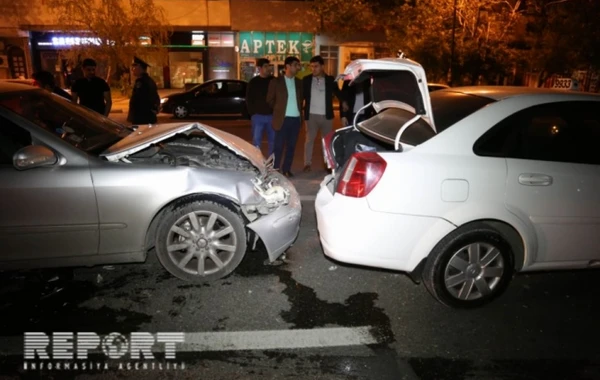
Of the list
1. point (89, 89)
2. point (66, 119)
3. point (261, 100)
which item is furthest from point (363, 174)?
point (89, 89)

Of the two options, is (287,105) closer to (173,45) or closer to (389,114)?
(389,114)

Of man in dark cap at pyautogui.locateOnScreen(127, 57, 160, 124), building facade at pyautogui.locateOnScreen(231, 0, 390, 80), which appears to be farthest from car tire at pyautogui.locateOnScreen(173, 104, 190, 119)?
man in dark cap at pyautogui.locateOnScreen(127, 57, 160, 124)

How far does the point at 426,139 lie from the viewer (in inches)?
136

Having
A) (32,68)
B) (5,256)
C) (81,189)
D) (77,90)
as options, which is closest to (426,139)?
(81,189)

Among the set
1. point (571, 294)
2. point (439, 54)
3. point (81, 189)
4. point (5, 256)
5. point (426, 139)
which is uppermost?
point (439, 54)

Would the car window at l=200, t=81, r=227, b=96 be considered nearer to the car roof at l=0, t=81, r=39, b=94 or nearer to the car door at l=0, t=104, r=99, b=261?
the car roof at l=0, t=81, r=39, b=94

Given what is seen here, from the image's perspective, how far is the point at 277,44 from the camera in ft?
76.4

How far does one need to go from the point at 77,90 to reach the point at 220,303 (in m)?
5.60

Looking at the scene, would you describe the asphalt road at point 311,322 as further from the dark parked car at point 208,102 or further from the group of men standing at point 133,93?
the dark parked car at point 208,102

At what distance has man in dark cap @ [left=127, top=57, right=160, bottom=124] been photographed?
24.0 feet

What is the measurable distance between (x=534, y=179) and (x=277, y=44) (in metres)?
21.2

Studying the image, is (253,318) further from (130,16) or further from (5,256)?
(130,16)

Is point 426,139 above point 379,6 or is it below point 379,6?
below

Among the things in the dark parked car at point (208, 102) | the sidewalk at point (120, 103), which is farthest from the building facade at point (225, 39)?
the dark parked car at point (208, 102)
